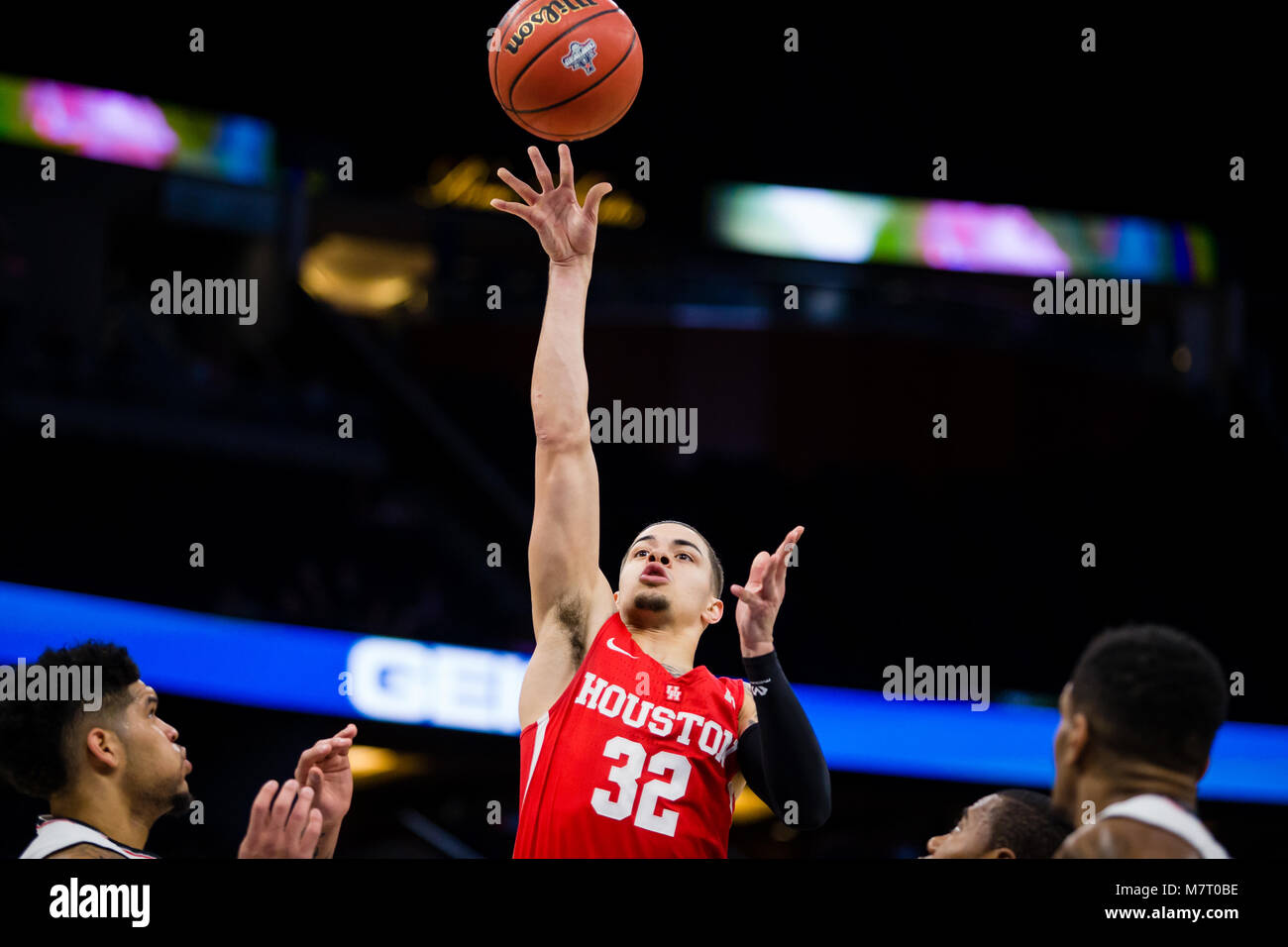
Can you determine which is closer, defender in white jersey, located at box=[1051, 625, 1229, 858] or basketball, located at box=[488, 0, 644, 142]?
defender in white jersey, located at box=[1051, 625, 1229, 858]

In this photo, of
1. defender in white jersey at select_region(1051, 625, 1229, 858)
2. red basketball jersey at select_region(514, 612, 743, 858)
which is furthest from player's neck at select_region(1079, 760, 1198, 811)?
red basketball jersey at select_region(514, 612, 743, 858)

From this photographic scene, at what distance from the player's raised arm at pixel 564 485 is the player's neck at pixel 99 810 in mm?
1109

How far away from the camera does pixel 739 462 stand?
14.3 m

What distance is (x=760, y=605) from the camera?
11.0 feet

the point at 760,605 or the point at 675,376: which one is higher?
the point at 675,376

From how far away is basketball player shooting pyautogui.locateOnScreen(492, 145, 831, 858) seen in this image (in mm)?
3375

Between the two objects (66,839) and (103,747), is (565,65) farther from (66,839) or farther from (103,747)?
(66,839)

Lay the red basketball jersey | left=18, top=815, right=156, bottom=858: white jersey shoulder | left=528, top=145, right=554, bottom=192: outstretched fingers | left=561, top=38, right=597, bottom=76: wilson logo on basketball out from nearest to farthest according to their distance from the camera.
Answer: left=18, top=815, right=156, bottom=858: white jersey shoulder, the red basketball jersey, left=528, top=145, right=554, bottom=192: outstretched fingers, left=561, top=38, right=597, bottom=76: wilson logo on basketball

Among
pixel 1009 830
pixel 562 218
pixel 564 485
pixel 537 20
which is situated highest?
pixel 537 20

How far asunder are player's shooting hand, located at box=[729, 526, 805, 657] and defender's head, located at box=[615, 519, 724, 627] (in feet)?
1.58

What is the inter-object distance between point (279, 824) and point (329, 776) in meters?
0.43

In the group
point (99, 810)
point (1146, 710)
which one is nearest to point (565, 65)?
point (99, 810)

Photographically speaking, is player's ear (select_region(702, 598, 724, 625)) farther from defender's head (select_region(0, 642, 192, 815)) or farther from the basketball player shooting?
defender's head (select_region(0, 642, 192, 815))
